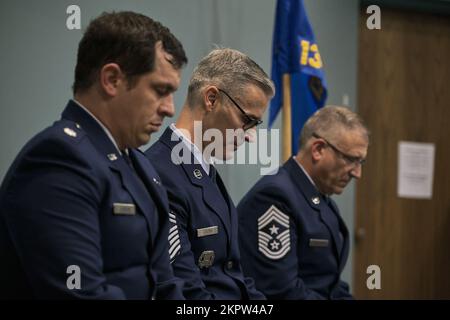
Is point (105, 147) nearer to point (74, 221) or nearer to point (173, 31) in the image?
point (74, 221)

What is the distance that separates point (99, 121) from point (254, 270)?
3.10 ft

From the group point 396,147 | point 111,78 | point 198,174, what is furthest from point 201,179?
point 396,147

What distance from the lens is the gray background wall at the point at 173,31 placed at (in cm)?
270

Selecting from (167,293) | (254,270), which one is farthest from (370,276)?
(167,293)

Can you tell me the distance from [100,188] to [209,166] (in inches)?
25.5

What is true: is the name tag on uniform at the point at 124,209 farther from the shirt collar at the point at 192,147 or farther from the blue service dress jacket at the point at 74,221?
the shirt collar at the point at 192,147

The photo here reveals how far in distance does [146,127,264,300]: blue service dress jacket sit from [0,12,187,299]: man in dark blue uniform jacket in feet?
0.45

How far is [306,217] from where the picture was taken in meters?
2.38

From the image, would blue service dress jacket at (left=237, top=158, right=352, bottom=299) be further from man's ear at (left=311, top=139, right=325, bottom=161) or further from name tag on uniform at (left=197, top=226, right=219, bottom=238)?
name tag on uniform at (left=197, top=226, right=219, bottom=238)

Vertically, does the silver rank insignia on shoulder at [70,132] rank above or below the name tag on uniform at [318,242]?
above

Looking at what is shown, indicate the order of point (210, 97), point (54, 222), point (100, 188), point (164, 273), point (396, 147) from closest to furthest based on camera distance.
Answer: point (54, 222)
point (100, 188)
point (164, 273)
point (210, 97)
point (396, 147)

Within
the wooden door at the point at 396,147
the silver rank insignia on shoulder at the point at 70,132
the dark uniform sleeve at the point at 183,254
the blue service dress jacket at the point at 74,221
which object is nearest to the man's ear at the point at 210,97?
the dark uniform sleeve at the point at 183,254

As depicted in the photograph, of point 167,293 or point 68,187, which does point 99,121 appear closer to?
point 68,187

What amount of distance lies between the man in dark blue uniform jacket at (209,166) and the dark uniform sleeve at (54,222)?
45 cm
